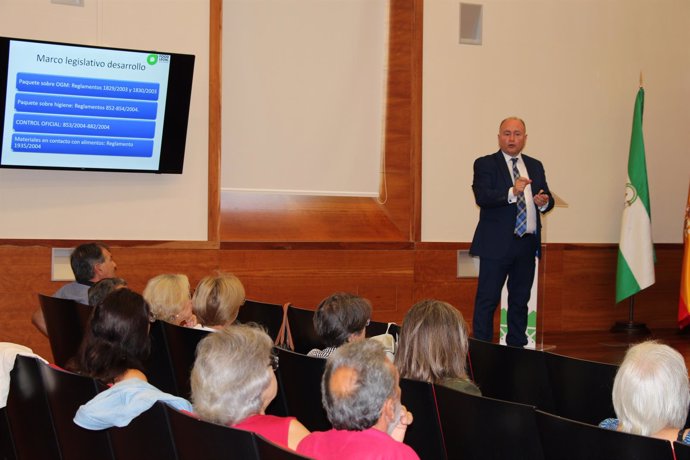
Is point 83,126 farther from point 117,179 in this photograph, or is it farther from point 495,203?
point 495,203

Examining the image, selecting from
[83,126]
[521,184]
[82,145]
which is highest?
[83,126]

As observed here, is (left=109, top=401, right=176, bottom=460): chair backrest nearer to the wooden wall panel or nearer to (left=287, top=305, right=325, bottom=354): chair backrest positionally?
(left=287, top=305, right=325, bottom=354): chair backrest

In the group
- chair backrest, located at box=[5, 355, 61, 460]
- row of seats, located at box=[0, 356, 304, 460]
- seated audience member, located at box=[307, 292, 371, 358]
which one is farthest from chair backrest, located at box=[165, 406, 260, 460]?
seated audience member, located at box=[307, 292, 371, 358]

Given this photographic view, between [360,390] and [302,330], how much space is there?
2.39 meters

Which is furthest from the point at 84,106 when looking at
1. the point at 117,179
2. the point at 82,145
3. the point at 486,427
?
the point at 486,427

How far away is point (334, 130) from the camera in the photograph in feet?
25.8

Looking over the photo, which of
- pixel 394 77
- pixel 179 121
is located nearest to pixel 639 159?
pixel 394 77

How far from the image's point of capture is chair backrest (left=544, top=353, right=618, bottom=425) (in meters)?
2.97

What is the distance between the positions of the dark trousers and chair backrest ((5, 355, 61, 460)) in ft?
10.8

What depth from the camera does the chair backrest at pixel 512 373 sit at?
3271 millimetres

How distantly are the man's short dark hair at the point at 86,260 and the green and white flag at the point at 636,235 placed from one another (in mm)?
5034

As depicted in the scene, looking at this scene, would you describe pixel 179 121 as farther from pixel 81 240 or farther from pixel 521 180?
pixel 521 180

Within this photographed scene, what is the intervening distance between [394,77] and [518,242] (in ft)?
9.19

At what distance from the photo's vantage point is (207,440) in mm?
1971
